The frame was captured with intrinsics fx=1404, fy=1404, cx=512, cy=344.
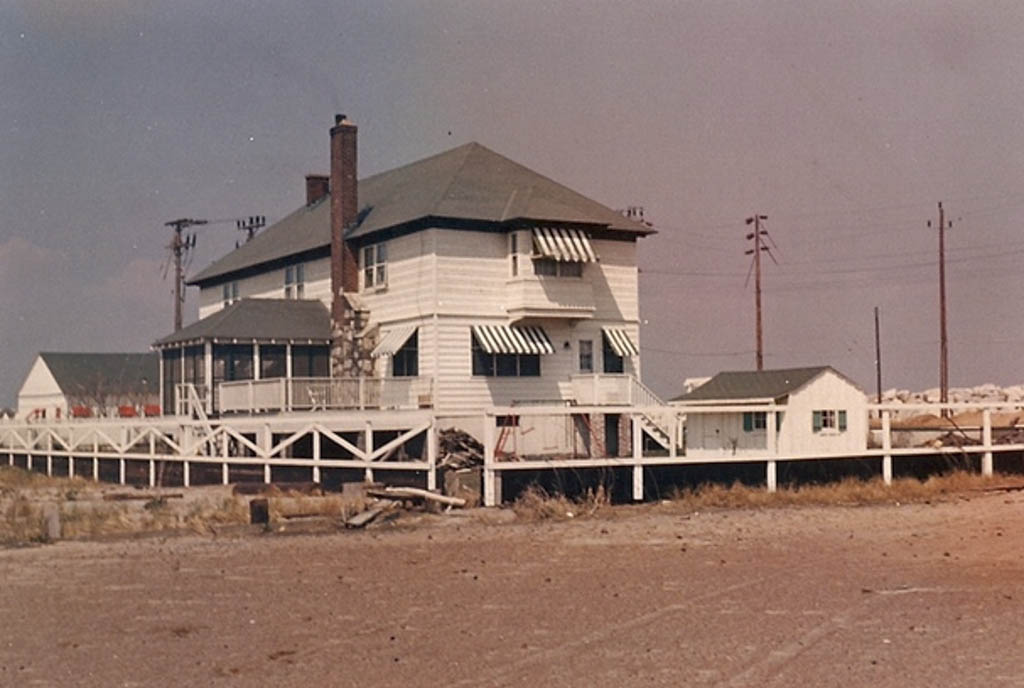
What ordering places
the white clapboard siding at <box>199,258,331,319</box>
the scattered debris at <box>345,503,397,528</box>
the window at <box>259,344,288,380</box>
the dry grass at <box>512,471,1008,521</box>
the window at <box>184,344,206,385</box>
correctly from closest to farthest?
the scattered debris at <box>345,503,397,528</box>, the dry grass at <box>512,471,1008,521</box>, the window at <box>259,344,288,380</box>, the window at <box>184,344,206,385</box>, the white clapboard siding at <box>199,258,331,319</box>

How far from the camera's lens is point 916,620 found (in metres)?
15.4

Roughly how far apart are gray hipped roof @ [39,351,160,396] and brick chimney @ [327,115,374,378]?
147 ft

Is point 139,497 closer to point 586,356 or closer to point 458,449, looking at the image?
point 458,449

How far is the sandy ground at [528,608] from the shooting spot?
1304cm

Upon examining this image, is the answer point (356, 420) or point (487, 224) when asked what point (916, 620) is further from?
point (487, 224)

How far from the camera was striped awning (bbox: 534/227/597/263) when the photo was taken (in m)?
38.6

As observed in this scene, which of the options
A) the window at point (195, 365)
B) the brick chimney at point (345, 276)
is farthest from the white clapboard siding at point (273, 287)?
the window at point (195, 365)

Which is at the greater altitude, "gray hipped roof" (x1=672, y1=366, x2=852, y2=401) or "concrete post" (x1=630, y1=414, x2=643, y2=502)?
"gray hipped roof" (x1=672, y1=366, x2=852, y2=401)

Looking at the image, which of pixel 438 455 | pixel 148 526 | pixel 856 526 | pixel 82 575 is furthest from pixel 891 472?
pixel 82 575

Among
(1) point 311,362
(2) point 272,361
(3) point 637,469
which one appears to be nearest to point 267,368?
(2) point 272,361

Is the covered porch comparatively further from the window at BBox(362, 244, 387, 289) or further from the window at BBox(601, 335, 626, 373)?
the window at BBox(601, 335, 626, 373)

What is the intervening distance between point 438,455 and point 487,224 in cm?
1052

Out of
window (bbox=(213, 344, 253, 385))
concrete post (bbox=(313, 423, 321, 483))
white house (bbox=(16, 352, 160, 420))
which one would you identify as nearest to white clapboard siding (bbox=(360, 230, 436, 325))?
window (bbox=(213, 344, 253, 385))

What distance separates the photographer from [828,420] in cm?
3253
